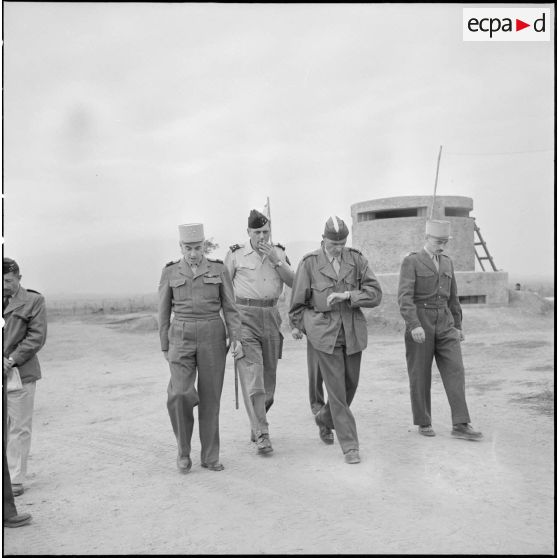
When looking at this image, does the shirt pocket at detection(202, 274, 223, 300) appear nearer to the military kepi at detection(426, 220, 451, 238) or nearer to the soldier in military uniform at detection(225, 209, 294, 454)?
the soldier in military uniform at detection(225, 209, 294, 454)

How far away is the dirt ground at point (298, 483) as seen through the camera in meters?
3.55

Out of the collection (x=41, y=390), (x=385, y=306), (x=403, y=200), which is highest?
(x=403, y=200)

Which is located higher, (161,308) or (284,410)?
(161,308)

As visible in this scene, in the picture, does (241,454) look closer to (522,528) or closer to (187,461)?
(187,461)

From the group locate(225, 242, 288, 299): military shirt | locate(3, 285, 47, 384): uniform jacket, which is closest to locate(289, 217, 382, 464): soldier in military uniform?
locate(225, 242, 288, 299): military shirt

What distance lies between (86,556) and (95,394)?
5804mm

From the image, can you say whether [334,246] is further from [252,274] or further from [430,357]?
[430,357]

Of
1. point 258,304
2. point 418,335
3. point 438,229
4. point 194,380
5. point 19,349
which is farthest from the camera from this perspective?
point 438,229

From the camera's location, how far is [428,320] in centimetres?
603

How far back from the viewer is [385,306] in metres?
17.0

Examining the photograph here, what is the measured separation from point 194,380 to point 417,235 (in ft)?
47.7

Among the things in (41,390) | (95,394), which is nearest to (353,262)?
(95,394)

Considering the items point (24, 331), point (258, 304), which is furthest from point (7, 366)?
point (258, 304)

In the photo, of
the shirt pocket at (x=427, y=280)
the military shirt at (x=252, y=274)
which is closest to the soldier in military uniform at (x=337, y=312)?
the military shirt at (x=252, y=274)
